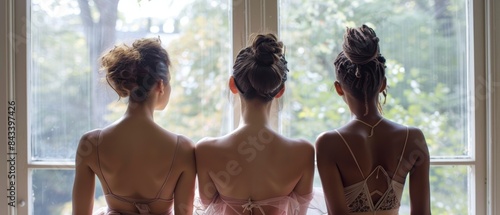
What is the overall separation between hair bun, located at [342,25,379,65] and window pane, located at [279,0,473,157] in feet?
0.94

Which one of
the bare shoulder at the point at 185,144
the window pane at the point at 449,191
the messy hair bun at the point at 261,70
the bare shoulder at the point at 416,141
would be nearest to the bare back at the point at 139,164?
the bare shoulder at the point at 185,144

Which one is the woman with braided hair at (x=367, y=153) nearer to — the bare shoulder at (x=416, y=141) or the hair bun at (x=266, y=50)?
the bare shoulder at (x=416, y=141)

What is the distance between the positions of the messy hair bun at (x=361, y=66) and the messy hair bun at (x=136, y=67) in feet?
1.73

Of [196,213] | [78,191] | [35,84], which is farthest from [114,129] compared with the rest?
[35,84]

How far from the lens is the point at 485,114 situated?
171cm

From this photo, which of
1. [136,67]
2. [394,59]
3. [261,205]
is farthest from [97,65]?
[394,59]

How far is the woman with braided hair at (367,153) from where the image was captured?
1.42 metres

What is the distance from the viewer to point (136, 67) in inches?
56.4

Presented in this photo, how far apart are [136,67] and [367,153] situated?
698 millimetres

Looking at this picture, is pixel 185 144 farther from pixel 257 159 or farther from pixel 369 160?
pixel 369 160

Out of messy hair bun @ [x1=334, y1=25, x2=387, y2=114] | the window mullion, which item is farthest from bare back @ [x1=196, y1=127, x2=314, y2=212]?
the window mullion

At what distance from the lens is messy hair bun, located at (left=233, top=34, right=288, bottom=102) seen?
1.42m

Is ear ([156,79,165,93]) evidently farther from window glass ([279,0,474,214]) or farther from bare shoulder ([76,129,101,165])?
window glass ([279,0,474,214])

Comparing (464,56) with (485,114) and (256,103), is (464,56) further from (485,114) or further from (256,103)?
(256,103)
